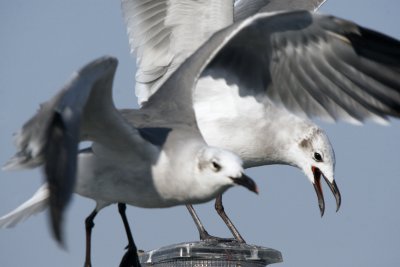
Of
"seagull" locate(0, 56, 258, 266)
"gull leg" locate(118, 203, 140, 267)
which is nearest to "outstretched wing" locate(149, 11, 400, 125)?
"seagull" locate(0, 56, 258, 266)

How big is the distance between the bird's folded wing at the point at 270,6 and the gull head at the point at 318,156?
134cm

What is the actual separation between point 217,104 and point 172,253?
206 centimetres

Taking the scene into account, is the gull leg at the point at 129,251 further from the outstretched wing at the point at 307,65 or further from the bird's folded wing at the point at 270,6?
the bird's folded wing at the point at 270,6

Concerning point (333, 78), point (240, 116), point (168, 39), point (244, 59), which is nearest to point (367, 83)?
point (333, 78)

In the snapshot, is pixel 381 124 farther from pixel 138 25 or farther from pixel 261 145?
pixel 138 25

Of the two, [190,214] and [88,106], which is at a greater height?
[88,106]

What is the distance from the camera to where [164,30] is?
713 centimetres

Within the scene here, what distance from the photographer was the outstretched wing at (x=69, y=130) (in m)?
3.85

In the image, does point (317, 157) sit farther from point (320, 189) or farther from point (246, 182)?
point (246, 182)

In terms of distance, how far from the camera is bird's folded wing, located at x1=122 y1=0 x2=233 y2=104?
23.0ft

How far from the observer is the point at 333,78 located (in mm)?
5711

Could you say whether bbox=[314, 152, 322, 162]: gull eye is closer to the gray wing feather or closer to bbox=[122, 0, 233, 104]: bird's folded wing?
bbox=[122, 0, 233, 104]: bird's folded wing

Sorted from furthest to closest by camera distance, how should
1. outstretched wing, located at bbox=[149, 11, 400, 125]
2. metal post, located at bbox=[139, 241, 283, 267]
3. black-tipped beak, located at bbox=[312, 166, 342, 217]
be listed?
black-tipped beak, located at bbox=[312, 166, 342, 217], outstretched wing, located at bbox=[149, 11, 400, 125], metal post, located at bbox=[139, 241, 283, 267]

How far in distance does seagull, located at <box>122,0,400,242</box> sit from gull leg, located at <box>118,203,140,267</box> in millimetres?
916
